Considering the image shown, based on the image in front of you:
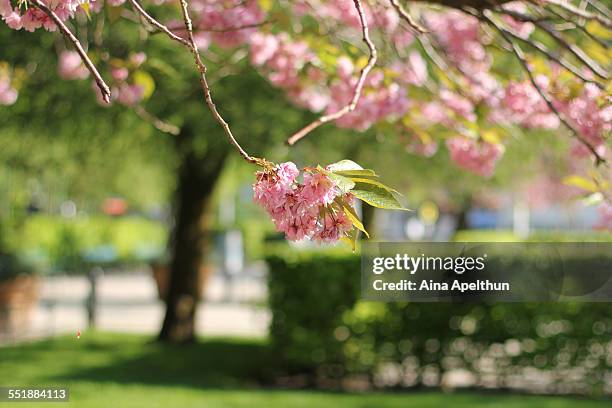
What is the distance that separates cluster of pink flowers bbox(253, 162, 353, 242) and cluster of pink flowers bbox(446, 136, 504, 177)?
2504 millimetres

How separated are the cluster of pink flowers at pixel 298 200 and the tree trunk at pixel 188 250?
7.73 meters

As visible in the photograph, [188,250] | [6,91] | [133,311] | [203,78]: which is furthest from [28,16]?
[133,311]

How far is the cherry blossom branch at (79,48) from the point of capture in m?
2.24

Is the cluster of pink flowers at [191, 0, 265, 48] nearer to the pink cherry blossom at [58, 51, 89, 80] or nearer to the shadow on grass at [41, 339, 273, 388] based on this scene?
the pink cherry blossom at [58, 51, 89, 80]

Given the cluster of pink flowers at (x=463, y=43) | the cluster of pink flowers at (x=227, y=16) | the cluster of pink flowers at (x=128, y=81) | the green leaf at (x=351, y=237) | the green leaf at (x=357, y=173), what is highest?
the cluster of pink flowers at (x=463, y=43)

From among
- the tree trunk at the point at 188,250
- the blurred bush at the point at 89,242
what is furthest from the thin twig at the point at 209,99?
the blurred bush at the point at 89,242

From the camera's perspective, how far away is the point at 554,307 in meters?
8.03

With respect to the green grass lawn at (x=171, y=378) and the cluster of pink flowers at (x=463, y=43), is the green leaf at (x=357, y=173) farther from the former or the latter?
the green grass lawn at (x=171, y=378)

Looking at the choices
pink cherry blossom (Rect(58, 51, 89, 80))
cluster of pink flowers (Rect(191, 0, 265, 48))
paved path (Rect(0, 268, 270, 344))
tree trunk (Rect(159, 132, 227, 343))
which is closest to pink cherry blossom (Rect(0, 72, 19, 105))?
pink cherry blossom (Rect(58, 51, 89, 80))

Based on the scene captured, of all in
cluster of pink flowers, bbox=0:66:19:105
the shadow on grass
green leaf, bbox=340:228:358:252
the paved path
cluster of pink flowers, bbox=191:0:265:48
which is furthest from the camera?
the paved path

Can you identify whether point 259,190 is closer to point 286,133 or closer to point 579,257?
point 286,133

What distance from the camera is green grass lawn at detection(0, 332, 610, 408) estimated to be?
23.8 feet

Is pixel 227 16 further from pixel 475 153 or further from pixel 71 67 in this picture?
pixel 71 67

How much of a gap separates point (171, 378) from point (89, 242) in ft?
65.5
